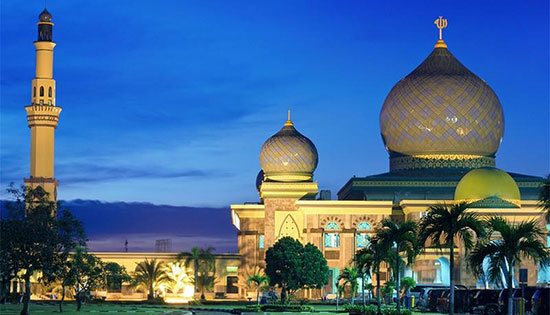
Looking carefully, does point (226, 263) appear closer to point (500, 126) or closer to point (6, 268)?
point (500, 126)

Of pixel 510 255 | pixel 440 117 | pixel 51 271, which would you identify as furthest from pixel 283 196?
pixel 510 255

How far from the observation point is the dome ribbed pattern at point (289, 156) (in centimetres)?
8600

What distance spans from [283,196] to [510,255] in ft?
160

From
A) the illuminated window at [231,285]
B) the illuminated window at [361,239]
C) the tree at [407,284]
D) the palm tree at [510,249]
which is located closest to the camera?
the palm tree at [510,249]

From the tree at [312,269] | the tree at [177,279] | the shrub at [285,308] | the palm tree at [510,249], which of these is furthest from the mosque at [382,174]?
the palm tree at [510,249]

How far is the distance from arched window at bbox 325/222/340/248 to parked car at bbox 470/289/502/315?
31570 mm

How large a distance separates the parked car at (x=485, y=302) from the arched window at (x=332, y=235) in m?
31.6

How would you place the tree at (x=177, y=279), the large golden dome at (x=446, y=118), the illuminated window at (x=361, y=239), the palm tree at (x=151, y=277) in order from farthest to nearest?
the palm tree at (x=151, y=277), the large golden dome at (x=446, y=118), the tree at (x=177, y=279), the illuminated window at (x=361, y=239)

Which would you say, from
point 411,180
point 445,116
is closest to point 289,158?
point 411,180

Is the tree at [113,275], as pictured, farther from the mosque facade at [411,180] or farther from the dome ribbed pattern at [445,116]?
the dome ribbed pattern at [445,116]

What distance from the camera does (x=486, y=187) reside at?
77000mm

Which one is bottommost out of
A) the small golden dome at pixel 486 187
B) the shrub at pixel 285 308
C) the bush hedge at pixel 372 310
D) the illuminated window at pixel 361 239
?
the shrub at pixel 285 308

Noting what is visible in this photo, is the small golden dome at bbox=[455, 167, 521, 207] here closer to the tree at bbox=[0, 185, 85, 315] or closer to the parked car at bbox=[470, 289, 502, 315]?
the parked car at bbox=[470, 289, 502, 315]

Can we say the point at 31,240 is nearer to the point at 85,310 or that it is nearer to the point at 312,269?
the point at 85,310
